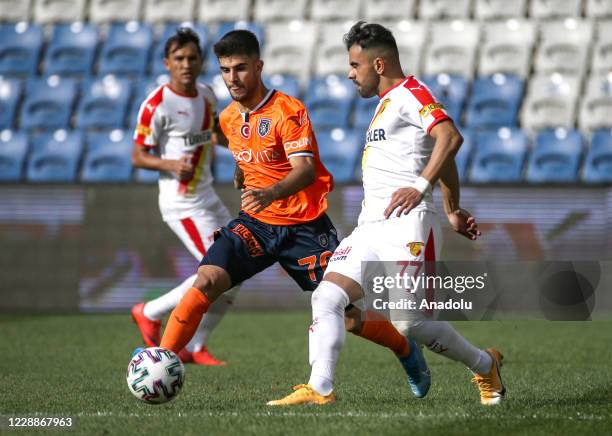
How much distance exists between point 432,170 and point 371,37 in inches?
35.1

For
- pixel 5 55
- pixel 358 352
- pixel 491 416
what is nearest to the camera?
pixel 491 416

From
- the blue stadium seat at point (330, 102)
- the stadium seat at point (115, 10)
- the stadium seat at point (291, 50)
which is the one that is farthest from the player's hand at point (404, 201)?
the stadium seat at point (115, 10)

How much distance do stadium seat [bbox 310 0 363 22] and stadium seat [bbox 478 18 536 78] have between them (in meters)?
2.27

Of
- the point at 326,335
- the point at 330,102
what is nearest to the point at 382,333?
the point at 326,335

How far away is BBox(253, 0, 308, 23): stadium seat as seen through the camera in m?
17.6

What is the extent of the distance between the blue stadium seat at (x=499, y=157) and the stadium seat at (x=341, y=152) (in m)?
1.61

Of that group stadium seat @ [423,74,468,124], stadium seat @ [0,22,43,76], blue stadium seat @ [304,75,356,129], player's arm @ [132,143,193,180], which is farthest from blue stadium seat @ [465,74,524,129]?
player's arm @ [132,143,193,180]

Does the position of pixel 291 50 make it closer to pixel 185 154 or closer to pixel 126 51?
pixel 126 51

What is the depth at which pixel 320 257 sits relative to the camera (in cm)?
663

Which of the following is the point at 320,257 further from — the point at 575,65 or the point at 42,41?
the point at 42,41

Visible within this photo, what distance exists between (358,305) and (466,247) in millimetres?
6725

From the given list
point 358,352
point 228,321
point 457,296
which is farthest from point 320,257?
point 228,321

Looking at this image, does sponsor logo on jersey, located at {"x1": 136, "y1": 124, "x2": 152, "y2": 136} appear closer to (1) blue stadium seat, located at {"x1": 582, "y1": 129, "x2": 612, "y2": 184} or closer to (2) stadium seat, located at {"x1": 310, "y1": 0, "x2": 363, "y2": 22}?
(1) blue stadium seat, located at {"x1": 582, "y1": 129, "x2": 612, "y2": 184}

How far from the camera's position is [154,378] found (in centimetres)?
570
